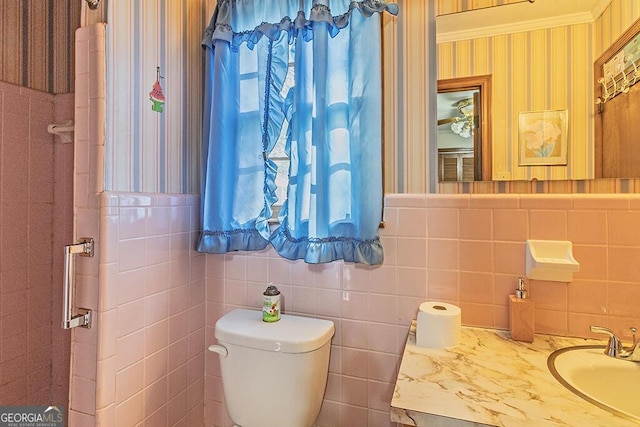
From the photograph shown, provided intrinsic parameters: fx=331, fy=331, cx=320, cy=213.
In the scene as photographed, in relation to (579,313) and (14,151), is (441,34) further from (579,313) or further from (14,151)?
(14,151)

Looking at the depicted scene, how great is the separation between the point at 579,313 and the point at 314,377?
0.86 metres

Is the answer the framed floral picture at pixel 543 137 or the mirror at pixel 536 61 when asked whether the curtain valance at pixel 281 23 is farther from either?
the framed floral picture at pixel 543 137

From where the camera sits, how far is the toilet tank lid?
42.9 inches

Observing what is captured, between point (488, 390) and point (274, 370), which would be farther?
point (274, 370)

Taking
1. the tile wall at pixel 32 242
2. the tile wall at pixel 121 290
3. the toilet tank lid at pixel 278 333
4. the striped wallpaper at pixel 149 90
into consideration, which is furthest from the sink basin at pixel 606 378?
the tile wall at pixel 32 242

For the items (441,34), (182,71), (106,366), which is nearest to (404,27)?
(441,34)

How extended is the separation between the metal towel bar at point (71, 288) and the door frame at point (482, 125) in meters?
1.26

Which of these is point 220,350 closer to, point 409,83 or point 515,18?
point 409,83

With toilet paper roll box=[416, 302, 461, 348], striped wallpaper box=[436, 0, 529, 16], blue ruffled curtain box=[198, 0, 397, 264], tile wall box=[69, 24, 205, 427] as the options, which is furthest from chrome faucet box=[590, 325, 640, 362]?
tile wall box=[69, 24, 205, 427]

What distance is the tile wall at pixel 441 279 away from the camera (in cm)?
100

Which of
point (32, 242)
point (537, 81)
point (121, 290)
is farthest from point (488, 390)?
point (32, 242)

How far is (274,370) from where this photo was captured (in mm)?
1104

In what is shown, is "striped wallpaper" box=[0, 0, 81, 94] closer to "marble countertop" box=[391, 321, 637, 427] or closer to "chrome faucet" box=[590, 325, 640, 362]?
"marble countertop" box=[391, 321, 637, 427]

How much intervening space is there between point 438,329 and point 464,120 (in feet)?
2.26
